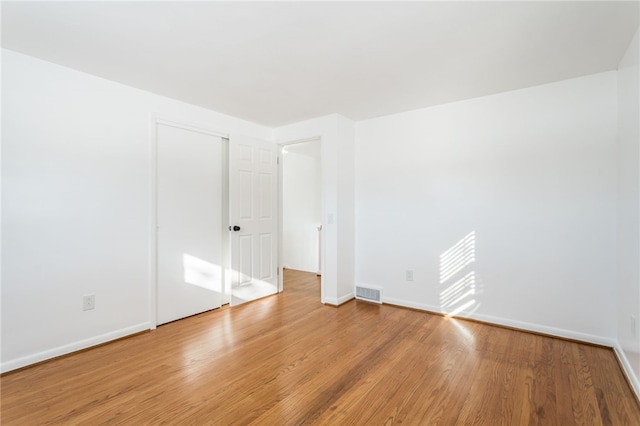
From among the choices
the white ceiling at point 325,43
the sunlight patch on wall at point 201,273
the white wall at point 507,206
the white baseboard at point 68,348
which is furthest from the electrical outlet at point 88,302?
the white wall at point 507,206

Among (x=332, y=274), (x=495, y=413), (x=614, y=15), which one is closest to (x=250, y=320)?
(x=332, y=274)

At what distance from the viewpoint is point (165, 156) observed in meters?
3.10

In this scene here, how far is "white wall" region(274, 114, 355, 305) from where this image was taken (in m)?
3.69

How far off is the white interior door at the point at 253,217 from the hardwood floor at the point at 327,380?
911mm

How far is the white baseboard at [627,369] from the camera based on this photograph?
188 cm

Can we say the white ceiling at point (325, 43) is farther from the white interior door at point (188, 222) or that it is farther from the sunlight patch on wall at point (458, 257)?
the sunlight patch on wall at point (458, 257)

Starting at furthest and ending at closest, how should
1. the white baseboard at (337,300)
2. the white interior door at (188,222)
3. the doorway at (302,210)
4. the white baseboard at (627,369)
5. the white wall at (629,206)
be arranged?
the doorway at (302,210), the white baseboard at (337,300), the white interior door at (188,222), the white wall at (629,206), the white baseboard at (627,369)

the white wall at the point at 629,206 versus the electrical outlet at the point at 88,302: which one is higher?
the white wall at the point at 629,206

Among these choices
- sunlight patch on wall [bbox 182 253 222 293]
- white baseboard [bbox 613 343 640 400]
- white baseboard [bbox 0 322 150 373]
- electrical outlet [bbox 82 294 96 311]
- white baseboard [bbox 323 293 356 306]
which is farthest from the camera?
white baseboard [bbox 323 293 356 306]

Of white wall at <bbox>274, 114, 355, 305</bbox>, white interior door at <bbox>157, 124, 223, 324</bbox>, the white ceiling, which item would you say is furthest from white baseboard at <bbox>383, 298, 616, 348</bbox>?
white interior door at <bbox>157, 124, 223, 324</bbox>

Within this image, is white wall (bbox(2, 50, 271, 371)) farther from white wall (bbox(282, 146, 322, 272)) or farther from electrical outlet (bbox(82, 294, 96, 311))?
white wall (bbox(282, 146, 322, 272))

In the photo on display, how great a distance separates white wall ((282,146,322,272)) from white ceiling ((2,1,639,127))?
3008 millimetres

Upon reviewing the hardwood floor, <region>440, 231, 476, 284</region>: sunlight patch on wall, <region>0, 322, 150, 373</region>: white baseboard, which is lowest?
the hardwood floor

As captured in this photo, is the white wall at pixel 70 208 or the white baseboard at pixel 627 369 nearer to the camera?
the white baseboard at pixel 627 369
